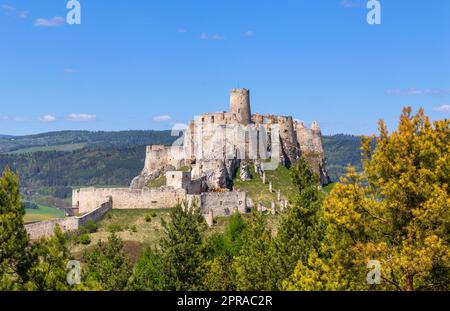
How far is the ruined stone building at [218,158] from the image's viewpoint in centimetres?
7556

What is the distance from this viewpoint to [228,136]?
8944 cm

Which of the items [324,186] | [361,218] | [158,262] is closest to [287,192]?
→ [324,186]

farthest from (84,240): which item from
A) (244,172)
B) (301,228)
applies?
(301,228)

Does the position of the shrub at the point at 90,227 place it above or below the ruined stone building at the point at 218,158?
below

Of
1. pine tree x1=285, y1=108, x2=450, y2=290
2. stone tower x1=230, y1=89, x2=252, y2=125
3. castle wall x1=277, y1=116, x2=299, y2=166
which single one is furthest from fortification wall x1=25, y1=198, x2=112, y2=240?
pine tree x1=285, y1=108, x2=450, y2=290

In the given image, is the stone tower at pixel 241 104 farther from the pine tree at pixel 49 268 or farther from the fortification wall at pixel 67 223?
the pine tree at pixel 49 268

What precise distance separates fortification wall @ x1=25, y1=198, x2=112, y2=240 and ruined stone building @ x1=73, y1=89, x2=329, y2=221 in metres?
2.08

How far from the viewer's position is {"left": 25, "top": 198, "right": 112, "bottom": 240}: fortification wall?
214 ft

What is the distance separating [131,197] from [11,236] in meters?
46.8

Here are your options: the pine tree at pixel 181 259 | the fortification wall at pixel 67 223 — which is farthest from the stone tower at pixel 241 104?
the pine tree at pixel 181 259

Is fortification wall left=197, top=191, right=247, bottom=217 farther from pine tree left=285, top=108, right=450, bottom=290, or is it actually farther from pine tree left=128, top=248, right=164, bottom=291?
pine tree left=285, top=108, right=450, bottom=290

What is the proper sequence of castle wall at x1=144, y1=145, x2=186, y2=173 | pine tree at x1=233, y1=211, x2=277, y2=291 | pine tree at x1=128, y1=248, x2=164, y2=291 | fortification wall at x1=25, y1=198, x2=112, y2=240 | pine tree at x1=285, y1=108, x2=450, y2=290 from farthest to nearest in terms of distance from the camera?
castle wall at x1=144, y1=145, x2=186, y2=173 < fortification wall at x1=25, y1=198, x2=112, y2=240 < pine tree at x1=128, y1=248, x2=164, y2=291 < pine tree at x1=233, y1=211, x2=277, y2=291 < pine tree at x1=285, y1=108, x2=450, y2=290

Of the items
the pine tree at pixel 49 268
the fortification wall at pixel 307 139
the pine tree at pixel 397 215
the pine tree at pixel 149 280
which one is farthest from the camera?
the fortification wall at pixel 307 139
